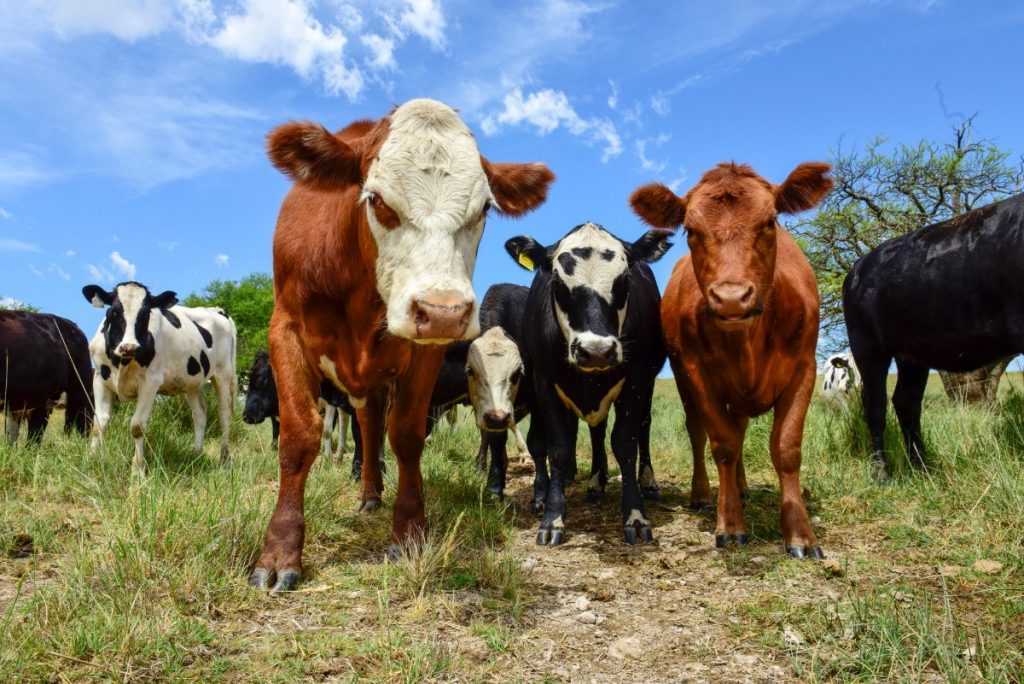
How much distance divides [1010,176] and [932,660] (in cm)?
1742

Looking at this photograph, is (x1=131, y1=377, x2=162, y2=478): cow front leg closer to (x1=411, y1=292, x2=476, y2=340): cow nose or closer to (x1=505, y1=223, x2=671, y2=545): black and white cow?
(x1=505, y1=223, x2=671, y2=545): black and white cow

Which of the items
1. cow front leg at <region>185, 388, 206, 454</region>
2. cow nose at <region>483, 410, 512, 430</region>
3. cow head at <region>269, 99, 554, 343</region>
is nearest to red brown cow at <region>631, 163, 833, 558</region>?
cow head at <region>269, 99, 554, 343</region>

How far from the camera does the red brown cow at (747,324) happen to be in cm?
443

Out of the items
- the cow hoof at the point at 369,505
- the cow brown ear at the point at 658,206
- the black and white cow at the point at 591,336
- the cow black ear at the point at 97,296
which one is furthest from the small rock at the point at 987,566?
the cow black ear at the point at 97,296

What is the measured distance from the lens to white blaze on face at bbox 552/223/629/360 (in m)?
5.00

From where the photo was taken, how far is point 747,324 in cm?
414

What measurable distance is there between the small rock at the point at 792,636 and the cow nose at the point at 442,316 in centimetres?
189

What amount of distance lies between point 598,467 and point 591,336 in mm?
2528

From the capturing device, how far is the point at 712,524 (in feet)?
18.1

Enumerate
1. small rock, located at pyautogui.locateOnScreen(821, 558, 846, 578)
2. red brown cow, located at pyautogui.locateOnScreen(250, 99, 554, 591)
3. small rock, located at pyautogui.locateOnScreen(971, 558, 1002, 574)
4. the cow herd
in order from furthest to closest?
small rock, located at pyautogui.locateOnScreen(821, 558, 846, 578)
small rock, located at pyautogui.locateOnScreen(971, 558, 1002, 574)
the cow herd
red brown cow, located at pyautogui.locateOnScreen(250, 99, 554, 591)

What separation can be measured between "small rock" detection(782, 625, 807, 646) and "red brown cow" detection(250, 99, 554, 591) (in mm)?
1876

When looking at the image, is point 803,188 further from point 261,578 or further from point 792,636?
point 261,578

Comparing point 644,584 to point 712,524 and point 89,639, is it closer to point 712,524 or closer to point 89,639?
point 712,524

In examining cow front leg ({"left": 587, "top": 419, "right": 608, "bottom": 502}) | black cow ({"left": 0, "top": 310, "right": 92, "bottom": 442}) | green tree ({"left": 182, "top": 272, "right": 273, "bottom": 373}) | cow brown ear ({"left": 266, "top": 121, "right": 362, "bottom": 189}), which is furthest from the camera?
green tree ({"left": 182, "top": 272, "right": 273, "bottom": 373})
